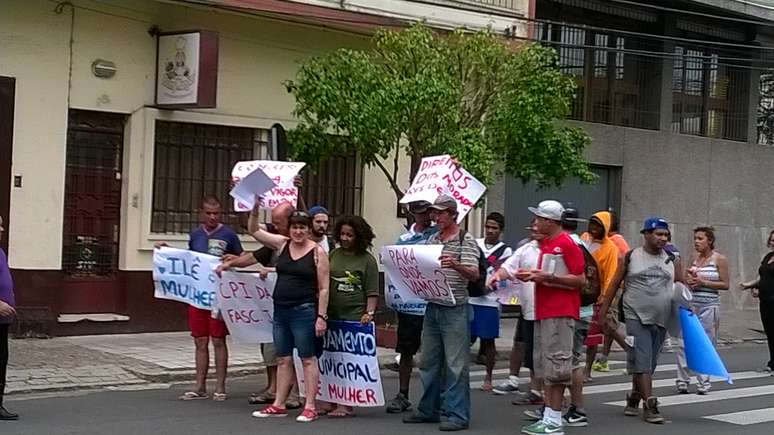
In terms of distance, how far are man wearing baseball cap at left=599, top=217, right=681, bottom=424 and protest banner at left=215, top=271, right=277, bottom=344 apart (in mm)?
3029

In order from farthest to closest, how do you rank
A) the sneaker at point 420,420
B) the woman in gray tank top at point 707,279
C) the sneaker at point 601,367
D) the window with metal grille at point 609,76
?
the window with metal grille at point 609,76 → the sneaker at point 601,367 → the woman in gray tank top at point 707,279 → the sneaker at point 420,420

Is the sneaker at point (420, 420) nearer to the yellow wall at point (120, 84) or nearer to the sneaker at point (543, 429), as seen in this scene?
the sneaker at point (543, 429)

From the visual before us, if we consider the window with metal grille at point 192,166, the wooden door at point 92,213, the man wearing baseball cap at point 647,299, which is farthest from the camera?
the window with metal grille at point 192,166

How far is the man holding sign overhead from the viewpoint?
32.4 ft

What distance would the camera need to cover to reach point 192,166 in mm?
16844

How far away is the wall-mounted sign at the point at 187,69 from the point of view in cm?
1568

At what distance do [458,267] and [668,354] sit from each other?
8131 mm

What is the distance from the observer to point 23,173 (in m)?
14.9

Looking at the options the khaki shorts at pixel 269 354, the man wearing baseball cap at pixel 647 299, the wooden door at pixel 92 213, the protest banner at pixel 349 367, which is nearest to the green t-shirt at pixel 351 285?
the protest banner at pixel 349 367

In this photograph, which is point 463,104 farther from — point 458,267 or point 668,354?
point 458,267

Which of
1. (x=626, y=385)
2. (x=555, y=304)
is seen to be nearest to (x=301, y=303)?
(x=555, y=304)

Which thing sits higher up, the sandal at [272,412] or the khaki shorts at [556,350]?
the khaki shorts at [556,350]

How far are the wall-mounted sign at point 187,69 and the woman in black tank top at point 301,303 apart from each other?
19.4 ft

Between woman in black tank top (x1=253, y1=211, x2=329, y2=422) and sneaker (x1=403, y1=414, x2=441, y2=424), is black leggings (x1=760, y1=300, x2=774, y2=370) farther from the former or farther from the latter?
woman in black tank top (x1=253, y1=211, x2=329, y2=422)
